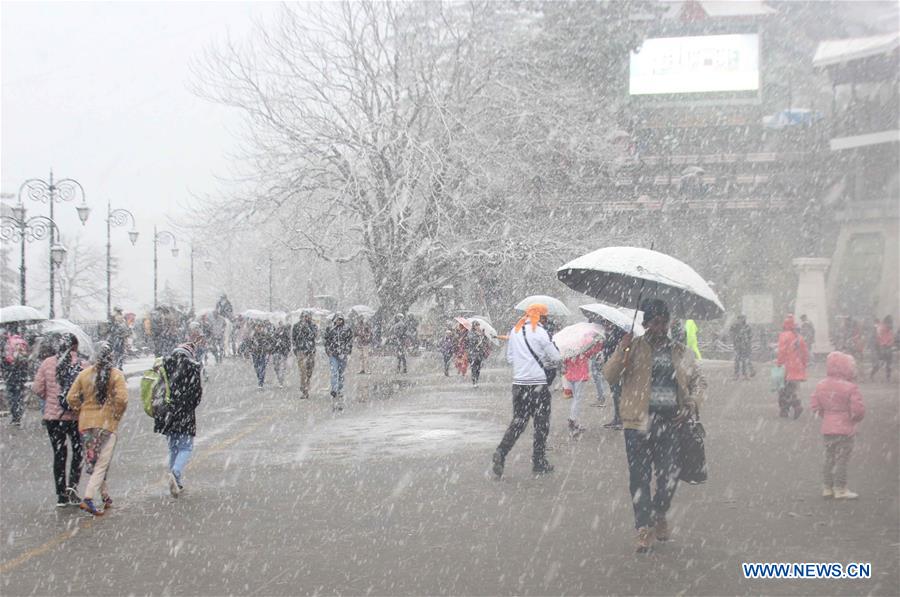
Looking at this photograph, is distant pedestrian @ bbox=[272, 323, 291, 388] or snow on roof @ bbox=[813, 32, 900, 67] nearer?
distant pedestrian @ bbox=[272, 323, 291, 388]

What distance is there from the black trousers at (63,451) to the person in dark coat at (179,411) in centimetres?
72

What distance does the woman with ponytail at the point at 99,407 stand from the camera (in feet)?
27.9

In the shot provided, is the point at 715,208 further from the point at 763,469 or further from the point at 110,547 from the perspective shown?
the point at 110,547

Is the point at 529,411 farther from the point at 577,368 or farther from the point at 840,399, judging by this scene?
the point at 577,368

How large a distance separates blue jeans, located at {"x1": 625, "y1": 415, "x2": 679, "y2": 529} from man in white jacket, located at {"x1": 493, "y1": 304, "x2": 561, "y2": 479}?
2933 mm

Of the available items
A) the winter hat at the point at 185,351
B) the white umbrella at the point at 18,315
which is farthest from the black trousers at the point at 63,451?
the white umbrella at the point at 18,315

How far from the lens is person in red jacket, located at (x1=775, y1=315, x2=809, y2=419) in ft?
49.8

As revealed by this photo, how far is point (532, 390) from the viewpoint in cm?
995

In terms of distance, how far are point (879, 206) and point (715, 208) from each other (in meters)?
7.34

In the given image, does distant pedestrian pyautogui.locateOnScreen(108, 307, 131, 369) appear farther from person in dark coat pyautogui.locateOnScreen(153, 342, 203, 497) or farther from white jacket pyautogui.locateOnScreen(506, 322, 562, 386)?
white jacket pyautogui.locateOnScreen(506, 322, 562, 386)

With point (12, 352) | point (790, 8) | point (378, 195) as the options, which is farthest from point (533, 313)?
point (790, 8)

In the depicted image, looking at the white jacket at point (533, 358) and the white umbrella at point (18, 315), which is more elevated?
the white umbrella at point (18, 315)

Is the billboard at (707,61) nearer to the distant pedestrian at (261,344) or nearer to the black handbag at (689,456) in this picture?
the distant pedestrian at (261,344)

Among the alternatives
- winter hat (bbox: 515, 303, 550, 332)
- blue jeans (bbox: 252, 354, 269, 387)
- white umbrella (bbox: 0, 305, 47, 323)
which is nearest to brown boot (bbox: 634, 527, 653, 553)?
winter hat (bbox: 515, 303, 550, 332)
